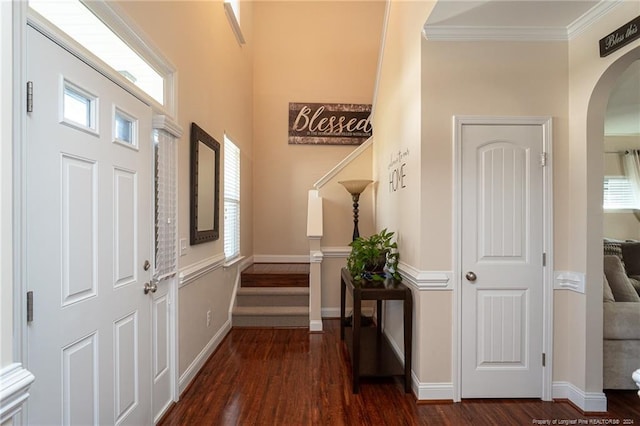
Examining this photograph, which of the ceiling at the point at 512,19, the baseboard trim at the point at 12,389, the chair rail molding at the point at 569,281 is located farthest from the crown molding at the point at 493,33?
the baseboard trim at the point at 12,389

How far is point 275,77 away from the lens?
536 cm

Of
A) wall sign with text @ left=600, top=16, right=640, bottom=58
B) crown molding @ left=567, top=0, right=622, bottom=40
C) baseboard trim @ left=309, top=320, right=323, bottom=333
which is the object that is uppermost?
crown molding @ left=567, top=0, right=622, bottom=40

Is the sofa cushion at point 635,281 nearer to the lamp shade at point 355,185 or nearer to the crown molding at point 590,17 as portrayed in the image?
Result: the crown molding at point 590,17

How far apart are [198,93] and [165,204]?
3.89 ft

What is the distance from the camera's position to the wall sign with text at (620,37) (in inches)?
72.6

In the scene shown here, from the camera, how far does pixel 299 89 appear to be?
5375mm

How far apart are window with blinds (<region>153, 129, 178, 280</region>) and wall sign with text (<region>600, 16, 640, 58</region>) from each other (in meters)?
2.99

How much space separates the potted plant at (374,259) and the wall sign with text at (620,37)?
1.95 metres

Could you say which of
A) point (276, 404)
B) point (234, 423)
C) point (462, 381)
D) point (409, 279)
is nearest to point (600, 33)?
point (409, 279)

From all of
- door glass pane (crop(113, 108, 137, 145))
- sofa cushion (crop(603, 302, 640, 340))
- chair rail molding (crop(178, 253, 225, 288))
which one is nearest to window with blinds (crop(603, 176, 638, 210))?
sofa cushion (crop(603, 302, 640, 340))

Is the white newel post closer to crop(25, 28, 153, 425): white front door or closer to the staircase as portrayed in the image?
the staircase

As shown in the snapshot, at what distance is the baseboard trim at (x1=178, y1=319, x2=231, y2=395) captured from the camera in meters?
2.42

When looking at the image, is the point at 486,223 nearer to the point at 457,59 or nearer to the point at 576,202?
the point at 576,202

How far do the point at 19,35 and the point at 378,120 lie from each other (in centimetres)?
363
